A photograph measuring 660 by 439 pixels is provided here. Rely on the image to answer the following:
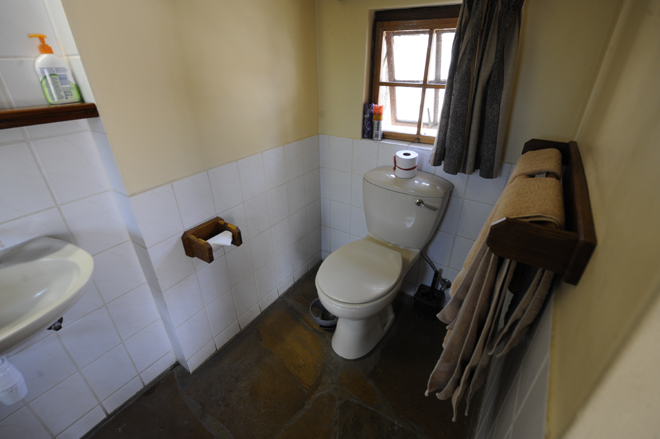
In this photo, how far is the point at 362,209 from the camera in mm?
1897

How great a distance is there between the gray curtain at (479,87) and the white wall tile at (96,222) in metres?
1.35

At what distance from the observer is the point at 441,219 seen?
163 cm

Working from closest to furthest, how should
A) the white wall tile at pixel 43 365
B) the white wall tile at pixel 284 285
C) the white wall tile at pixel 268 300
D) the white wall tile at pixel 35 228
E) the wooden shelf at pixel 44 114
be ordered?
1. the wooden shelf at pixel 44 114
2. the white wall tile at pixel 35 228
3. the white wall tile at pixel 43 365
4. the white wall tile at pixel 268 300
5. the white wall tile at pixel 284 285

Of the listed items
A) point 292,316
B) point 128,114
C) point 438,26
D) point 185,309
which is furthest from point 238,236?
point 438,26

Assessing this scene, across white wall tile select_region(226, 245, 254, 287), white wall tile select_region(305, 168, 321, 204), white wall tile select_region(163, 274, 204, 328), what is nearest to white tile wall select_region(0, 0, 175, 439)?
white wall tile select_region(163, 274, 204, 328)

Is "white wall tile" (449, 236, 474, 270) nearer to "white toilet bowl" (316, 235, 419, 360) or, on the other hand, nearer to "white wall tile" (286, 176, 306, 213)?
"white toilet bowl" (316, 235, 419, 360)

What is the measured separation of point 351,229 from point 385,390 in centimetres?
95

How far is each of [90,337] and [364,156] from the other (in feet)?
4.91

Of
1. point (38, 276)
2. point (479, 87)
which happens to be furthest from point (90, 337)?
point (479, 87)

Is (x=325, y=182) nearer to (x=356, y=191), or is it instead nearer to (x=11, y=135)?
(x=356, y=191)

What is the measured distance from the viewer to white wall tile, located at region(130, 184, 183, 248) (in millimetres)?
1098

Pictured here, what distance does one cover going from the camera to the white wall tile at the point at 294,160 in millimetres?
1690

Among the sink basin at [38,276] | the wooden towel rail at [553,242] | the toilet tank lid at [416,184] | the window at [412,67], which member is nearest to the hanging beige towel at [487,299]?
the wooden towel rail at [553,242]

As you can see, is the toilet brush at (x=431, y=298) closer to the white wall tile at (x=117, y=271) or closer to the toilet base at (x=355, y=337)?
the toilet base at (x=355, y=337)
